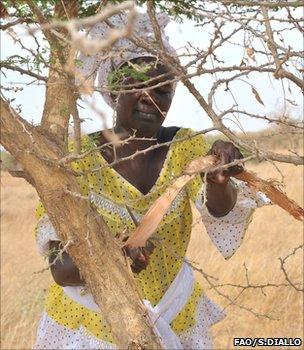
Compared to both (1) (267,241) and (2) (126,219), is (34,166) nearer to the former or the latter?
(2) (126,219)

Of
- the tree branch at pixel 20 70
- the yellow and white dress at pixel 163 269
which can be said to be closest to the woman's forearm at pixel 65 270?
the yellow and white dress at pixel 163 269

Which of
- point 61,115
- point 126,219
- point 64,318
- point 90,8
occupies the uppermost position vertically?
point 90,8

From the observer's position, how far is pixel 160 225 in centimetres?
196

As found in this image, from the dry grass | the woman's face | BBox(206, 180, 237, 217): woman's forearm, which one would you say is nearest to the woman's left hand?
BBox(206, 180, 237, 217): woman's forearm

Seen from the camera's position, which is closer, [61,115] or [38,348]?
[61,115]

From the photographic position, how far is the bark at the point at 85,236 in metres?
1.11

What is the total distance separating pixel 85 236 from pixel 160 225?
83 centimetres

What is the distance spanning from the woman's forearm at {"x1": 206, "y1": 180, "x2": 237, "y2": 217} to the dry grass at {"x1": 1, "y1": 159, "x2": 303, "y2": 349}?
2.50 feet

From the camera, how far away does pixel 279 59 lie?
40.7 inches

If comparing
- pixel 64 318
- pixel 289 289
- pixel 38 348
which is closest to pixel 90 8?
pixel 64 318

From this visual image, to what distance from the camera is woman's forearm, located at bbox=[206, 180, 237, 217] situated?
1.56 meters

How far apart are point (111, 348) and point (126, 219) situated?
43 centimetres

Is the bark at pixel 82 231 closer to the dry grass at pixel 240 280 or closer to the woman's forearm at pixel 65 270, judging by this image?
the woman's forearm at pixel 65 270

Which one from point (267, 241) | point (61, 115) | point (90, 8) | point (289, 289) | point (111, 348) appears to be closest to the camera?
point (61, 115)
